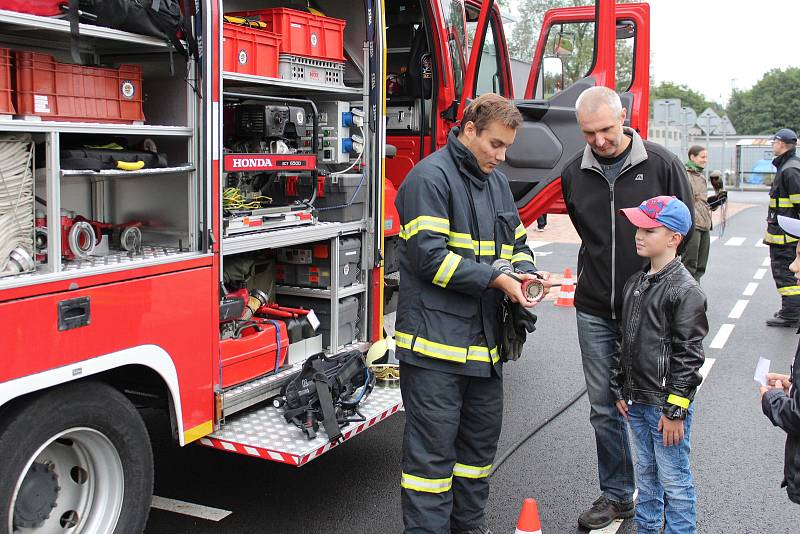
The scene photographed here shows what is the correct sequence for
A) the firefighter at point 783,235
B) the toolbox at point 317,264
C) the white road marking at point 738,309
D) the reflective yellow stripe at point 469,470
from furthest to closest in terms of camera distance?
1. the white road marking at point 738,309
2. the firefighter at point 783,235
3. the toolbox at point 317,264
4. the reflective yellow stripe at point 469,470

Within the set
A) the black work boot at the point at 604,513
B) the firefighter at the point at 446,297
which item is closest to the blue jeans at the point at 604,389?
the black work boot at the point at 604,513

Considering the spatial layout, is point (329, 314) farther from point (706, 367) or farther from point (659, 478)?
point (706, 367)

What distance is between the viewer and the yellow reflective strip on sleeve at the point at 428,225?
142 inches

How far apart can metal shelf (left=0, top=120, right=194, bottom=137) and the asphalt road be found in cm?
→ 192

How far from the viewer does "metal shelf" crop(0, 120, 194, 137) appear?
306 cm

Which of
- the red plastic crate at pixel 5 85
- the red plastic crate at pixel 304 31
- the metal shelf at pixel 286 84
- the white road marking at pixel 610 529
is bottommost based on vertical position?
the white road marking at pixel 610 529

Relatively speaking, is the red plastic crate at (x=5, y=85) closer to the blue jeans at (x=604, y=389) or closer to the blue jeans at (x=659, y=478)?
the blue jeans at (x=604, y=389)

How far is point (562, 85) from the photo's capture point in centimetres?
745

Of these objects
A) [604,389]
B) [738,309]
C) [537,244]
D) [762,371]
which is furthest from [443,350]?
[537,244]

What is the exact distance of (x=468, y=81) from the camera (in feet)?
22.6

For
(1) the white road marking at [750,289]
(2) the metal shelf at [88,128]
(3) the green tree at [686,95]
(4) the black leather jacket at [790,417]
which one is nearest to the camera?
(4) the black leather jacket at [790,417]

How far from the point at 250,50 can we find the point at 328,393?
5.90ft

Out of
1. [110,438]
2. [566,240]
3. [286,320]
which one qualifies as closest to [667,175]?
[286,320]

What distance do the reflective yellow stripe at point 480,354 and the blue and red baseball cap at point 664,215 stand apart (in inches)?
32.5
